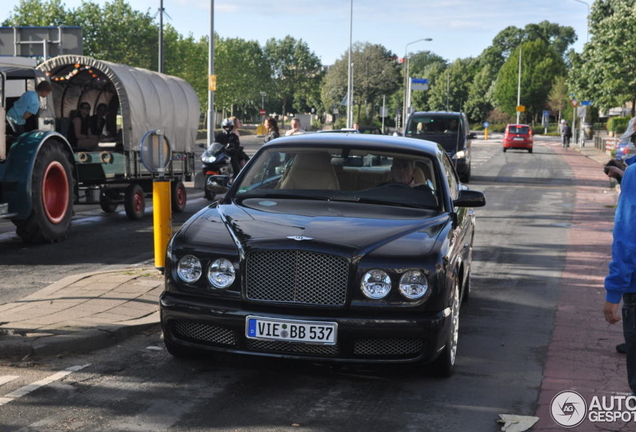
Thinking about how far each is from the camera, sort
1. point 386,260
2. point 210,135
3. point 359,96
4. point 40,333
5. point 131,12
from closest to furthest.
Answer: point 386,260, point 40,333, point 210,135, point 131,12, point 359,96

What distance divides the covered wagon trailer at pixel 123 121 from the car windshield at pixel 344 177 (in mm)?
7678

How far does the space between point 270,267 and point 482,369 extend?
177 centimetres

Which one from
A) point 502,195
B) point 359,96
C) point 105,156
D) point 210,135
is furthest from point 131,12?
point 105,156

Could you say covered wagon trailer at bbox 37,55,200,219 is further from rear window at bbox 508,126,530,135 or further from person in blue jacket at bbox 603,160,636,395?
rear window at bbox 508,126,530,135

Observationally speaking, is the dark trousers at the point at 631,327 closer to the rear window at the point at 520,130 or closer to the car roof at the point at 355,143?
the car roof at the point at 355,143

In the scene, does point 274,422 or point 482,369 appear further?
point 482,369

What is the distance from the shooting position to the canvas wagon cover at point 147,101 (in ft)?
52.4

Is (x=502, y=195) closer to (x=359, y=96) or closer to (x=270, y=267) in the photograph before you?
(x=270, y=267)

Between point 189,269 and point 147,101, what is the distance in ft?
37.3

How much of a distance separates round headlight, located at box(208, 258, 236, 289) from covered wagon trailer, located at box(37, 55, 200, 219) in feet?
30.0

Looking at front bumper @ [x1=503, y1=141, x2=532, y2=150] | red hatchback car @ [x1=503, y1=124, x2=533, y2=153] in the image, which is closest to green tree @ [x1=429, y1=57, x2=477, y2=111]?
red hatchback car @ [x1=503, y1=124, x2=533, y2=153]

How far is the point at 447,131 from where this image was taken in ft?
92.7

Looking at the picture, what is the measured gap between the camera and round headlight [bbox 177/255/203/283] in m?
5.77

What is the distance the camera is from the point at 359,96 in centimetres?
10556
